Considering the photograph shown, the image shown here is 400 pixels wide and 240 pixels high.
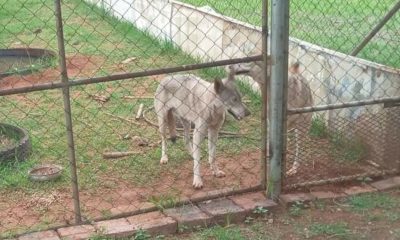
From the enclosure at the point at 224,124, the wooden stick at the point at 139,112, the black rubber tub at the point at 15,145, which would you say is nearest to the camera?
the enclosure at the point at 224,124

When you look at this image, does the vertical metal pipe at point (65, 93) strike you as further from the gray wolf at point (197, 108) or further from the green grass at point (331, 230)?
the green grass at point (331, 230)

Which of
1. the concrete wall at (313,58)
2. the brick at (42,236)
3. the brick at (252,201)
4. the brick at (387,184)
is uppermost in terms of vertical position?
the concrete wall at (313,58)

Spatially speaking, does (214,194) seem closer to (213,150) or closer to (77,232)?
(213,150)

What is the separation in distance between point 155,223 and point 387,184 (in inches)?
76.0

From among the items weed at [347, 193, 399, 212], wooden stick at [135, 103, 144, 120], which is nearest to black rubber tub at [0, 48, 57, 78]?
wooden stick at [135, 103, 144, 120]

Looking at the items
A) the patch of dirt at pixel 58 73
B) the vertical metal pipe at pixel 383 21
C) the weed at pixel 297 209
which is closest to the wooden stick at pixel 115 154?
the weed at pixel 297 209

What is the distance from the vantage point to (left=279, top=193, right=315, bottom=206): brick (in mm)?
4516

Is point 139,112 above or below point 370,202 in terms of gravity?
above

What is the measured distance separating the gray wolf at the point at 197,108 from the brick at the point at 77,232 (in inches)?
44.0

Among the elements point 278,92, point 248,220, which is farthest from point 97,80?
point 248,220

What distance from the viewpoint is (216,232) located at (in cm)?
417

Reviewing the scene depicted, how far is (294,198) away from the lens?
456cm

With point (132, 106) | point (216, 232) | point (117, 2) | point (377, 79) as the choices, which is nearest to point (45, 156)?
point (132, 106)

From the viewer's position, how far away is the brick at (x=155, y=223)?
13.6 feet
